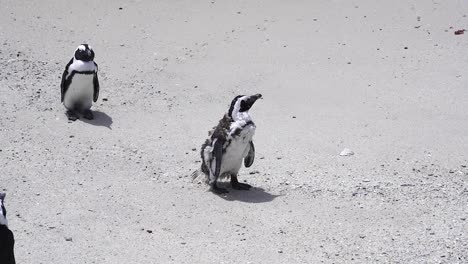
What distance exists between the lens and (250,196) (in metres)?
7.40

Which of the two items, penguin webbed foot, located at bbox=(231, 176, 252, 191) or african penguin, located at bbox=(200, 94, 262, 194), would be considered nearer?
african penguin, located at bbox=(200, 94, 262, 194)

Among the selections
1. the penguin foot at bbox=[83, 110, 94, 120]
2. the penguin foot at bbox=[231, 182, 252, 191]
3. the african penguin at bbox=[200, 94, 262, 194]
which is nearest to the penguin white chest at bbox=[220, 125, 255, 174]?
the african penguin at bbox=[200, 94, 262, 194]

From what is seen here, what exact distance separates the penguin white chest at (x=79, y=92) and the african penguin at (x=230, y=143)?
236cm

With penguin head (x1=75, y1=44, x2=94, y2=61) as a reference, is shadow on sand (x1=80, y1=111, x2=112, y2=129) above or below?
below

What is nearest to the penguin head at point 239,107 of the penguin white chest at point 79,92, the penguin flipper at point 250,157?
the penguin flipper at point 250,157

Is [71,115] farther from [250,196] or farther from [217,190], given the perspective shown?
[250,196]

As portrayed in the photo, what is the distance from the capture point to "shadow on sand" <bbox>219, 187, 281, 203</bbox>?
287 inches

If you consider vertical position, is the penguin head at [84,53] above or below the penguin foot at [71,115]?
above

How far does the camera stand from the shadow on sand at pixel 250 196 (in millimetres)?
7293

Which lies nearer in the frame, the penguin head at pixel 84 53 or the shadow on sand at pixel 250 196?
the shadow on sand at pixel 250 196

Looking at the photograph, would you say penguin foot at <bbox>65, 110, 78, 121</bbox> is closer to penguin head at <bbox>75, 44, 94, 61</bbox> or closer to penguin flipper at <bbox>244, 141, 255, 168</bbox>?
penguin head at <bbox>75, 44, 94, 61</bbox>

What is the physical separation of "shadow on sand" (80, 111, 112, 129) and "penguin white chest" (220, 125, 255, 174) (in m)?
2.10

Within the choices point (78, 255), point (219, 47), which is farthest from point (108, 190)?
point (219, 47)

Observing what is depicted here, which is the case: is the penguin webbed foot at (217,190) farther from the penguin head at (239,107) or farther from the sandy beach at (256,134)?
the penguin head at (239,107)
